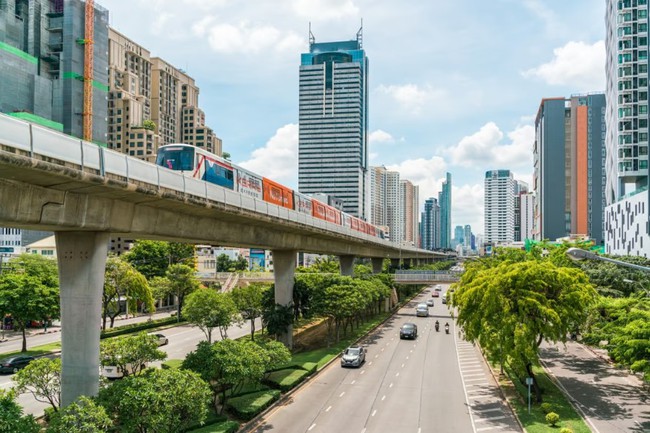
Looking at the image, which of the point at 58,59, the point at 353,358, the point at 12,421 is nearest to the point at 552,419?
the point at 353,358

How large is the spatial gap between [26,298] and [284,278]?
2282 cm

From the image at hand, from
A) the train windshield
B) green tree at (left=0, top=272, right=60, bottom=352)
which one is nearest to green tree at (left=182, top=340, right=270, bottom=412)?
the train windshield

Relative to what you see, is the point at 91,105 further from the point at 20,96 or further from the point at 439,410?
the point at 439,410

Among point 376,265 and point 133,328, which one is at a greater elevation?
point 376,265

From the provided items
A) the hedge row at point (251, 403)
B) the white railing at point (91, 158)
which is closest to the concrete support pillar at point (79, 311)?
the white railing at point (91, 158)

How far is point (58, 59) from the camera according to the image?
130m

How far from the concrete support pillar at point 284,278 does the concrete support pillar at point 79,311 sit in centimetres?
2628

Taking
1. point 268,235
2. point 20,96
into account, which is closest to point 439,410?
point 268,235

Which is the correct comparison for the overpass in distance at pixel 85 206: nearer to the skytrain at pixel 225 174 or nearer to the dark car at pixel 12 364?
the skytrain at pixel 225 174

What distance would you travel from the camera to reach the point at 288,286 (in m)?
49.0

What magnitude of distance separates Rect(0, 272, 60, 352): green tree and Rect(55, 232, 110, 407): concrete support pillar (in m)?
→ 27.2

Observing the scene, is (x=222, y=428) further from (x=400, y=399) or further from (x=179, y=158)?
(x=179, y=158)

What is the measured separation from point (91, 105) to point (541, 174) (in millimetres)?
120591

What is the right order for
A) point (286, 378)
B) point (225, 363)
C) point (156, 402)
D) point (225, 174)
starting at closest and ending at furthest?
point (156, 402) < point (225, 363) < point (286, 378) < point (225, 174)
